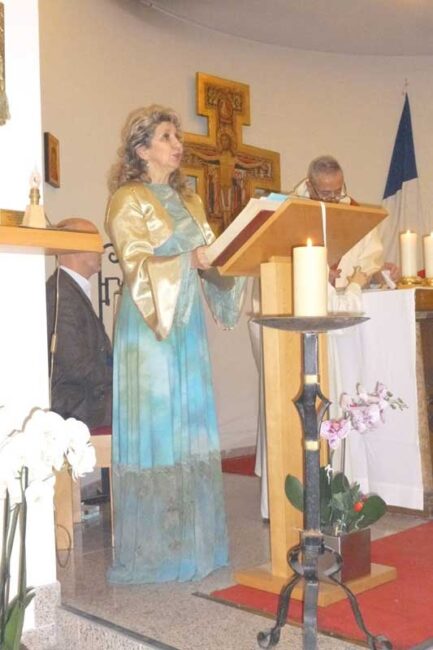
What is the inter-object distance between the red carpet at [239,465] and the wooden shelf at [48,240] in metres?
3.31

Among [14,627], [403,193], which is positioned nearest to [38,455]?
[14,627]

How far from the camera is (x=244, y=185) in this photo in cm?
685

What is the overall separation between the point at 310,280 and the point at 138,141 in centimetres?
154

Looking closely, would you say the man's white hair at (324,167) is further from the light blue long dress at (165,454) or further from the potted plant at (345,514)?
the potted plant at (345,514)

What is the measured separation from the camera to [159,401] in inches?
125

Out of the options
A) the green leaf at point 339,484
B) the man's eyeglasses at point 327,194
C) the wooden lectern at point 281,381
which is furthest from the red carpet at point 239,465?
the wooden lectern at point 281,381

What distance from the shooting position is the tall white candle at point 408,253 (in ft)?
13.5

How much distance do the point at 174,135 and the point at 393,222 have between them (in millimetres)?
4683

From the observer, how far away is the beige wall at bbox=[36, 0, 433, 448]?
5.46 metres

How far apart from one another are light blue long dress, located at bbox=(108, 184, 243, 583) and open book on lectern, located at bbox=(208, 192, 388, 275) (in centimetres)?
37

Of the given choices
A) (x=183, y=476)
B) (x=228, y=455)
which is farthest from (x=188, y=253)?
(x=228, y=455)

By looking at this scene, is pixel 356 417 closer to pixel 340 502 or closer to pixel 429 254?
pixel 340 502

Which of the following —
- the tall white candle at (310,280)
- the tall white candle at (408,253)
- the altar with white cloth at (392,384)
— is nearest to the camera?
the tall white candle at (310,280)

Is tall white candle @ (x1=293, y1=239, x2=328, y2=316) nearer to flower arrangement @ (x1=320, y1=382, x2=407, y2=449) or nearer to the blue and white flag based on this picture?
flower arrangement @ (x1=320, y1=382, x2=407, y2=449)
